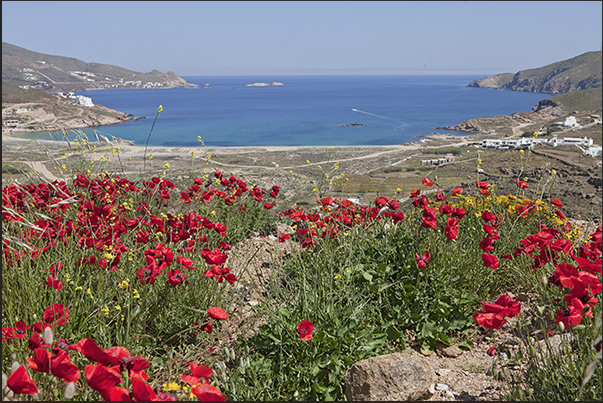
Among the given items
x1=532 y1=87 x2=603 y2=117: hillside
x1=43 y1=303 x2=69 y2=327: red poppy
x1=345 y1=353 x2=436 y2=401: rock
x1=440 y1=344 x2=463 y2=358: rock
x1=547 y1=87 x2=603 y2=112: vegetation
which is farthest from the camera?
x1=547 y1=87 x2=603 y2=112: vegetation

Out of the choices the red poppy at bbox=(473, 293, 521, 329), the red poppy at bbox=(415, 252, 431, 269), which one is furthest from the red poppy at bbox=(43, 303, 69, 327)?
the red poppy at bbox=(415, 252, 431, 269)

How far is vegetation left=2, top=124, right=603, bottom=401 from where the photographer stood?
1.74 meters

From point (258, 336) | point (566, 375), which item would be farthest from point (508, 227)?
point (258, 336)

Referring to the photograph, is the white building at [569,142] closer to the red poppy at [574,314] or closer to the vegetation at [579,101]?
the red poppy at [574,314]

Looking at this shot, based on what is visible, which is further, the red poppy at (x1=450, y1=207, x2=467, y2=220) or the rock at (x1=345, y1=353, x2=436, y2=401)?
the red poppy at (x1=450, y1=207, x2=467, y2=220)

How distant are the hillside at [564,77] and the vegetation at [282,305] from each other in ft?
516

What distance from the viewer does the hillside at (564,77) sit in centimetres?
14161

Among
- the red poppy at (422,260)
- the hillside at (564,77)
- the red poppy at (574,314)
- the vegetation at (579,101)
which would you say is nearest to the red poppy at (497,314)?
the red poppy at (574,314)

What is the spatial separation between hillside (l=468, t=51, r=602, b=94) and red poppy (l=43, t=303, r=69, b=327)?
159 meters

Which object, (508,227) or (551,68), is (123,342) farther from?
(551,68)

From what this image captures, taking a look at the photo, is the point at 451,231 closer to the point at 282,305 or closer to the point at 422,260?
the point at 422,260

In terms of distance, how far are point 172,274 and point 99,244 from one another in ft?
2.11

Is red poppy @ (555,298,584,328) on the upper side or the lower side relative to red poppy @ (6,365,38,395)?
upper

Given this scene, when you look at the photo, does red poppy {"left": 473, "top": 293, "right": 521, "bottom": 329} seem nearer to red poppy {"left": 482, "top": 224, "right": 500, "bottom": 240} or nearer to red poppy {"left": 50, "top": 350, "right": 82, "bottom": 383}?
red poppy {"left": 482, "top": 224, "right": 500, "bottom": 240}
